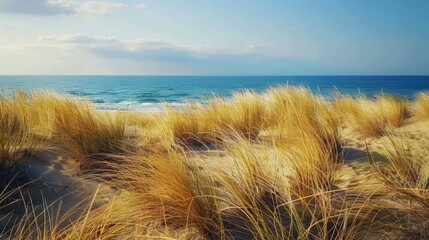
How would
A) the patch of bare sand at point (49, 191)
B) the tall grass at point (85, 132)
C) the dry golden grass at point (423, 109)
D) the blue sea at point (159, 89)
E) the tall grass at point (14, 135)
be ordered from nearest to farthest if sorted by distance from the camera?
the patch of bare sand at point (49, 191)
the tall grass at point (14, 135)
the tall grass at point (85, 132)
the blue sea at point (159, 89)
the dry golden grass at point (423, 109)

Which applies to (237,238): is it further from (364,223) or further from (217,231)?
(364,223)

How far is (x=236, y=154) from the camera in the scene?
2400 mm

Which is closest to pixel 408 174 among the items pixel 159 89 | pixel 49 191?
pixel 49 191

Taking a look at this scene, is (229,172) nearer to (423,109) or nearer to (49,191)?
(49,191)

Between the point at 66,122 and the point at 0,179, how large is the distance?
3.57 feet

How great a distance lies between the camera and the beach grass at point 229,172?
5.95 feet

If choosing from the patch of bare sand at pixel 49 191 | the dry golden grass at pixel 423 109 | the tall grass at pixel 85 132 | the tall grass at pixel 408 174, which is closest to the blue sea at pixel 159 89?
the tall grass at pixel 85 132

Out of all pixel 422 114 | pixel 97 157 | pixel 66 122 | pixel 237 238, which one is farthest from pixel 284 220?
pixel 422 114

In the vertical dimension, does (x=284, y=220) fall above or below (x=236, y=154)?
below

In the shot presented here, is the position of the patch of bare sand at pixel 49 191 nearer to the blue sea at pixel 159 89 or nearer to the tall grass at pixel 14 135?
the tall grass at pixel 14 135

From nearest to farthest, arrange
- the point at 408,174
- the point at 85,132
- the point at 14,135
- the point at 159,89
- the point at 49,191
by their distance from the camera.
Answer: the point at 408,174
the point at 49,191
the point at 14,135
the point at 85,132
the point at 159,89

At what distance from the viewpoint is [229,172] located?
7.15 feet

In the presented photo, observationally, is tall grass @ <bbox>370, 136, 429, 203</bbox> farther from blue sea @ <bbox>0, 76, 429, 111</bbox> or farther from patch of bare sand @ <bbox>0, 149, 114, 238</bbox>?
blue sea @ <bbox>0, 76, 429, 111</bbox>

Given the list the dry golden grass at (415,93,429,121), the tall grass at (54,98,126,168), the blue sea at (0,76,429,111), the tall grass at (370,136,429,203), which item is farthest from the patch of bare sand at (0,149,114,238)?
the dry golden grass at (415,93,429,121)
